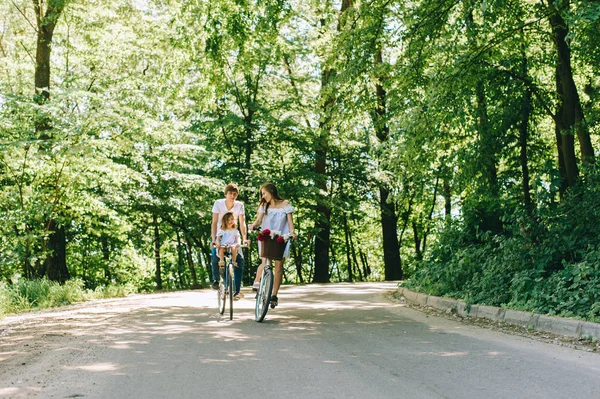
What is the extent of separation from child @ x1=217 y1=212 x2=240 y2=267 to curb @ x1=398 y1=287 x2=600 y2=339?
3963 mm

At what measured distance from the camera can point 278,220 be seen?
9.35 m

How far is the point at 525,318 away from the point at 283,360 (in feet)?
13.8

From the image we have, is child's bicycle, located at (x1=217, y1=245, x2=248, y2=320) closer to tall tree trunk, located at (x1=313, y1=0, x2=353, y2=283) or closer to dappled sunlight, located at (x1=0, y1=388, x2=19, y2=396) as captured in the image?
dappled sunlight, located at (x1=0, y1=388, x2=19, y2=396)

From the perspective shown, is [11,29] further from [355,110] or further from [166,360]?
[166,360]

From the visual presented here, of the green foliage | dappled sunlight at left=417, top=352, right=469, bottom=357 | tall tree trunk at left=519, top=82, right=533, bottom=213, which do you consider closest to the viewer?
dappled sunlight at left=417, top=352, right=469, bottom=357

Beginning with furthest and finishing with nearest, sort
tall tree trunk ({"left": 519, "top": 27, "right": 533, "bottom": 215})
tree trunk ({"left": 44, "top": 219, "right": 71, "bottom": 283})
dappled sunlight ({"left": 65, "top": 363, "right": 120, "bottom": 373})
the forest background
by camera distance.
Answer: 1. tree trunk ({"left": 44, "top": 219, "right": 71, "bottom": 283})
2. tall tree trunk ({"left": 519, "top": 27, "right": 533, "bottom": 215})
3. the forest background
4. dappled sunlight ({"left": 65, "top": 363, "right": 120, "bottom": 373})

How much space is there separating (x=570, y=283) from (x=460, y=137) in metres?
6.31

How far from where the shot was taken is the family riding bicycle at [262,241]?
9.22m

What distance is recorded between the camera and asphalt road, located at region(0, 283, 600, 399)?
481 centimetres

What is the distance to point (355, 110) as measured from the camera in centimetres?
1320

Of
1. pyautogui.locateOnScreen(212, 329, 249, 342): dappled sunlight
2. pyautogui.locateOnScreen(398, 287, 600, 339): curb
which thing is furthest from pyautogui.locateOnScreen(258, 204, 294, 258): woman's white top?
pyautogui.locateOnScreen(398, 287, 600, 339): curb

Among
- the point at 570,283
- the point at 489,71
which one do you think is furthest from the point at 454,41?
the point at 570,283

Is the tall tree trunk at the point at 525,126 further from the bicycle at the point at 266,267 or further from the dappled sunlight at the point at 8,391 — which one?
the dappled sunlight at the point at 8,391

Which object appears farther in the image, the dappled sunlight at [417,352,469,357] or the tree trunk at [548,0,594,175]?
the tree trunk at [548,0,594,175]
